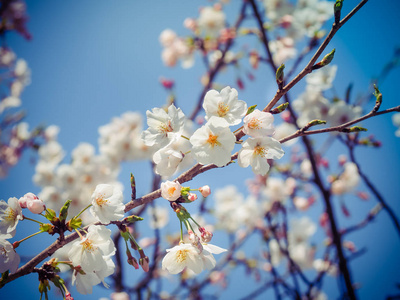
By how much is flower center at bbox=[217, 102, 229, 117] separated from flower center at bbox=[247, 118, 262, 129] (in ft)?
0.48

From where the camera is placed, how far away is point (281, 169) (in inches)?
128

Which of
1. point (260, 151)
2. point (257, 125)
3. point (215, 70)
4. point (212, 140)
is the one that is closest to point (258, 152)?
point (260, 151)

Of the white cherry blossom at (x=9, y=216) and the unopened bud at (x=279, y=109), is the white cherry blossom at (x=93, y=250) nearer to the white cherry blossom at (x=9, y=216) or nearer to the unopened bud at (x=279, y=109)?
the white cherry blossom at (x=9, y=216)

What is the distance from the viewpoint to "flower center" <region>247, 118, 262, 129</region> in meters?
1.07

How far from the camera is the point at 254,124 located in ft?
3.54

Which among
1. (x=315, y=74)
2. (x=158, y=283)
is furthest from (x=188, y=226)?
(x=158, y=283)

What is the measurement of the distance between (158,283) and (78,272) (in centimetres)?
237

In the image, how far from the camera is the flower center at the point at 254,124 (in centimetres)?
107

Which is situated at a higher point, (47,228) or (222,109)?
(222,109)

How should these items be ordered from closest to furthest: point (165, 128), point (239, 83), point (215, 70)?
point (165, 128), point (215, 70), point (239, 83)

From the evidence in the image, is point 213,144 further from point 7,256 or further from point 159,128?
point 7,256

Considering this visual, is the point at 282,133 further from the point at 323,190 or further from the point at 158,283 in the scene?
the point at 158,283

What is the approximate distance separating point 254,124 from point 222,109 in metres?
0.19

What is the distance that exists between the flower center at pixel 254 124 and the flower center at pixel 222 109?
0.15 m
